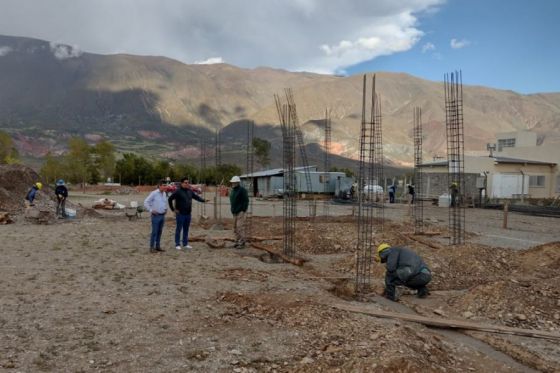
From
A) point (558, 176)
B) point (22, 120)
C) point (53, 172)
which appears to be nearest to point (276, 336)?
point (558, 176)

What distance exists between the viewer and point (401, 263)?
7.46 meters

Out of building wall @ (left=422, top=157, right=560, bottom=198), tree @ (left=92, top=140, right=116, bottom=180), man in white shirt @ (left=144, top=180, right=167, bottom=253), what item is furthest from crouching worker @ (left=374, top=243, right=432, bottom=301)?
tree @ (left=92, top=140, right=116, bottom=180)

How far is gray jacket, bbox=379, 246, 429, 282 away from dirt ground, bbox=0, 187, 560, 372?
1.41ft

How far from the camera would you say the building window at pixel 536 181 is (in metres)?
35.4

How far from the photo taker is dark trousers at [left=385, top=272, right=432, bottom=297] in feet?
24.3

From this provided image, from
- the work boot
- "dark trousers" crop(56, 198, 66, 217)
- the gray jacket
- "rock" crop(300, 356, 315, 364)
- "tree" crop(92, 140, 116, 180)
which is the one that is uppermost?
"tree" crop(92, 140, 116, 180)

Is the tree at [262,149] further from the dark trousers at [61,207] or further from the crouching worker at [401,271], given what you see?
the crouching worker at [401,271]

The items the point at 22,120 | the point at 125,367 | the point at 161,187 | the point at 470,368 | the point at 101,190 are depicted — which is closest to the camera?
the point at 125,367

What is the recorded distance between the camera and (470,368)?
473 cm

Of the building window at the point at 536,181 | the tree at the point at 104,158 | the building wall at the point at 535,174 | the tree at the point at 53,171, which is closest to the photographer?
the building wall at the point at 535,174

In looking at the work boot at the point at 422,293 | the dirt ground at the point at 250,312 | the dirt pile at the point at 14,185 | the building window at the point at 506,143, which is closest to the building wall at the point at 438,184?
the building window at the point at 506,143

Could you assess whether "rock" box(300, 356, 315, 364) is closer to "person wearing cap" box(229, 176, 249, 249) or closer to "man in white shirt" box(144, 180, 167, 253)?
"man in white shirt" box(144, 180, 167, 253)

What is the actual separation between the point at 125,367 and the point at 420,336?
3102 millimetres

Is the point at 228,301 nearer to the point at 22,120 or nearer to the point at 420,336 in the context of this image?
the point at 420,336
